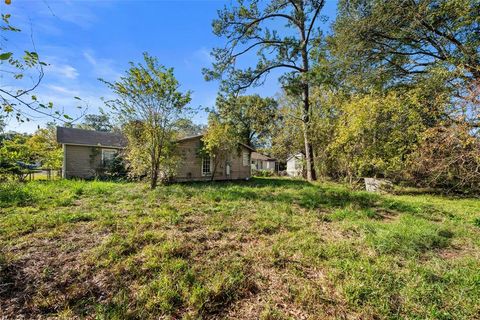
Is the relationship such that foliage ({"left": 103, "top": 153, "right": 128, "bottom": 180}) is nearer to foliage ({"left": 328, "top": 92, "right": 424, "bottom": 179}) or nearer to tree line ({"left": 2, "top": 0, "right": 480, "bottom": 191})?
tree line ({"left": 2, "top": 0, "right": 480, "bottom": 191})

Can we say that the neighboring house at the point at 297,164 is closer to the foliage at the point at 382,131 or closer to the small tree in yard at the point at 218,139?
the foliage at the point at 382,131

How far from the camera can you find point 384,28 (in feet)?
30.6

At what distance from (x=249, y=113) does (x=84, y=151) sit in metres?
15.5

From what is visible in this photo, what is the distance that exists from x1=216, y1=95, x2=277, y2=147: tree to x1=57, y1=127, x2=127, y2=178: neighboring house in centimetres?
691

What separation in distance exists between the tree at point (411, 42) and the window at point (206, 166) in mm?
9863

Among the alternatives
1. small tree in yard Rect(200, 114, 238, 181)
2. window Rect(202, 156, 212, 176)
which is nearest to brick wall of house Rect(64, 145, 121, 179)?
window Rect(202, 156, 212, 176)

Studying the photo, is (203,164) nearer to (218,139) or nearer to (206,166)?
(206,166)

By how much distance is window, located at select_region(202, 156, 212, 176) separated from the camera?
574 inches

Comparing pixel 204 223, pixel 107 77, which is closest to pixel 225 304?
pixel 204 223

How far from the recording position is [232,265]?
3.10 meters

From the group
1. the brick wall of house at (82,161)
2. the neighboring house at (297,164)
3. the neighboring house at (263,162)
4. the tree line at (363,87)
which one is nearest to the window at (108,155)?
the brick wall of house at (82,161)

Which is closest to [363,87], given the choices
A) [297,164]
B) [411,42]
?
[411,42]

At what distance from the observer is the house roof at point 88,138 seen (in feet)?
46.6

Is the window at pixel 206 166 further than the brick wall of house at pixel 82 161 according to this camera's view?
Yes
